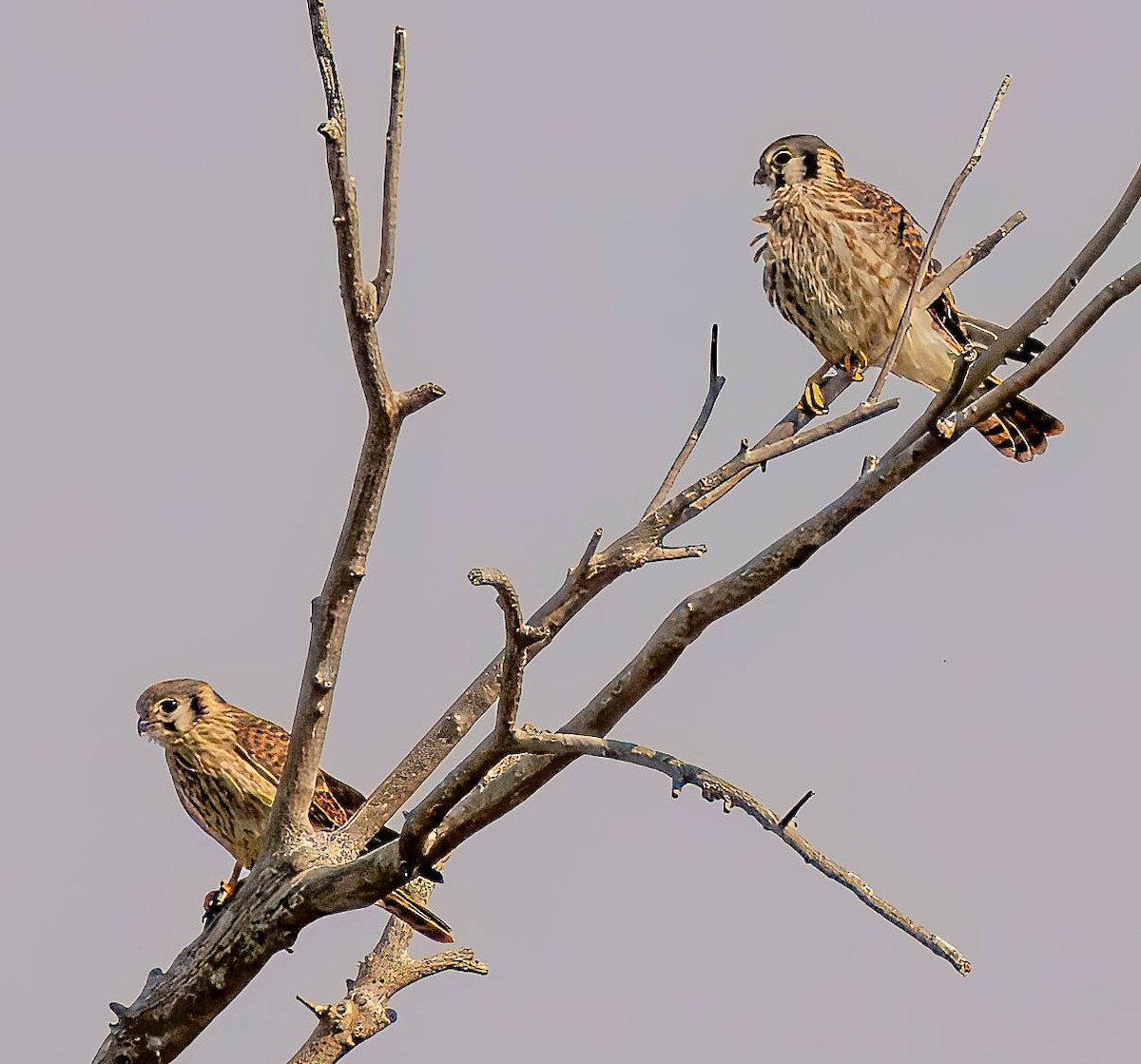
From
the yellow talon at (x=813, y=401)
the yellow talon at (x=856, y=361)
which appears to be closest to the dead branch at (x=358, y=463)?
Result: the yellow talon at (x=813, y=401)

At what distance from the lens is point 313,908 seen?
3.66 m

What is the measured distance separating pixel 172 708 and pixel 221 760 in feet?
0.88

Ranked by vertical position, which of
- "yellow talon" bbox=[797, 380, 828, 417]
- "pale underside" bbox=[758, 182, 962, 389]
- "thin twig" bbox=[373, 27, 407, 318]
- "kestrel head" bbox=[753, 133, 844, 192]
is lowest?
"thin twig" bbox=[373, 27, 407, 318]

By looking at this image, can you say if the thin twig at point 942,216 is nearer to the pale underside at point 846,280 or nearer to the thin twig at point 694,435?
the thin twig at point 694,435

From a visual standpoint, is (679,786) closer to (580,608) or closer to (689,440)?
(580,608)

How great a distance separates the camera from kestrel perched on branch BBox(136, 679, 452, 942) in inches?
207

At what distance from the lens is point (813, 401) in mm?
4812

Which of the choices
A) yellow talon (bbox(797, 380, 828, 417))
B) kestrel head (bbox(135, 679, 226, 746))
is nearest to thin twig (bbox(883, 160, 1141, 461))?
yellow talon (bbox(797, 380, 828, 417))

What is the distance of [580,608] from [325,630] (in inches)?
24.2

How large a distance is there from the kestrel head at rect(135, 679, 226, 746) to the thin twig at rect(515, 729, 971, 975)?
2523 mm

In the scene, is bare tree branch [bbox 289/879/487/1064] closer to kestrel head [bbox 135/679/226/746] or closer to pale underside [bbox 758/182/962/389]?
kestrel head [bbox 135/679/226/746]

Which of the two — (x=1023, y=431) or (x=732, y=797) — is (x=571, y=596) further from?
(x=1023, y=431)

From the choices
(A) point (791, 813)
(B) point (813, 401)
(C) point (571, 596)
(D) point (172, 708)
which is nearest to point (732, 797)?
(A) point (791, 813)

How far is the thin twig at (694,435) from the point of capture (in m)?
3.88
